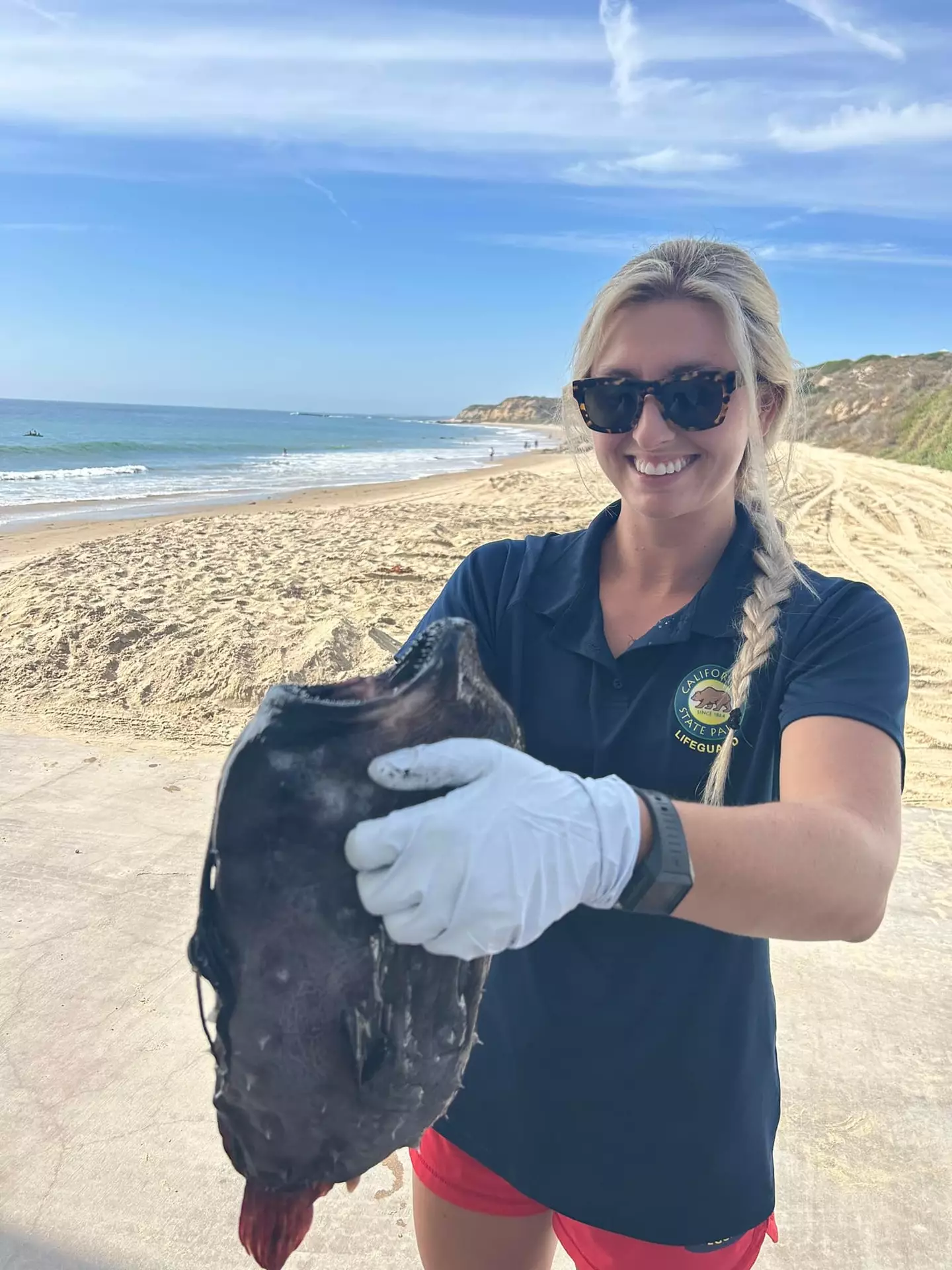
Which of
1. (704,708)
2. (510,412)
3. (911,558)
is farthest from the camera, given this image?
(510,412)

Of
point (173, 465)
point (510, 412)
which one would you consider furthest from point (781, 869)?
point (510, 412)

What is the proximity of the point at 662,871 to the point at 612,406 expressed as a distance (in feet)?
3.13

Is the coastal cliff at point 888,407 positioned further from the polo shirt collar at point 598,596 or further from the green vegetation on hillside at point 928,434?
the polo shirt collar at point 598,596

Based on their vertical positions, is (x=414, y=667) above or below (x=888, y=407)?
below

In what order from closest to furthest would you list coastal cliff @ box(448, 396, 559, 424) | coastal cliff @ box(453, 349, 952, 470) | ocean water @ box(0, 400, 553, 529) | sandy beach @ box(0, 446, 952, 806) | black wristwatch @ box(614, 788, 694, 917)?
black wristwatch @ box(614, 788, 694, 917)
sandy beach @ box(0, 446, 952, 806)
ocean water @ box(0, 400, 553, 529)
coastal cliff @ box(453, 349, 952, 470)
coastal cliff @ box(448, 396, 559, 424)

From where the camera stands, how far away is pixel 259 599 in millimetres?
7500

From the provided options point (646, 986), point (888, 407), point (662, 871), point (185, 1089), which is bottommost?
point (185, 1089)

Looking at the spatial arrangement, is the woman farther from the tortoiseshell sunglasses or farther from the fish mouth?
the fish mouth

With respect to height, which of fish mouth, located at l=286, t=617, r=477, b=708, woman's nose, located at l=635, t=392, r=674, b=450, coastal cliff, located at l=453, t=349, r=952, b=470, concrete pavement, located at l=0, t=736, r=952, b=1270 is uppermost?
coastal cliff, located at l=453, t=349, r=952, b=470

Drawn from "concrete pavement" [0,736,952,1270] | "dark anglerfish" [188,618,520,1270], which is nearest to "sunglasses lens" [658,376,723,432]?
"dark anglerfish" [188,618,520,1270]

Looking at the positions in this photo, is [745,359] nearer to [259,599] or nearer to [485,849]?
[485,849]

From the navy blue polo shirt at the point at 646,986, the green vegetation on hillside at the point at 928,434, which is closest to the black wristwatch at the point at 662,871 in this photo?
the navy blue polo shirt at the point at 646,986

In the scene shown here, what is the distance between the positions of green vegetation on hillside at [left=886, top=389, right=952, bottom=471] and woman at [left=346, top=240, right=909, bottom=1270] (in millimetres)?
21774

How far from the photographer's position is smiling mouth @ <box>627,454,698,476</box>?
1567 mm
